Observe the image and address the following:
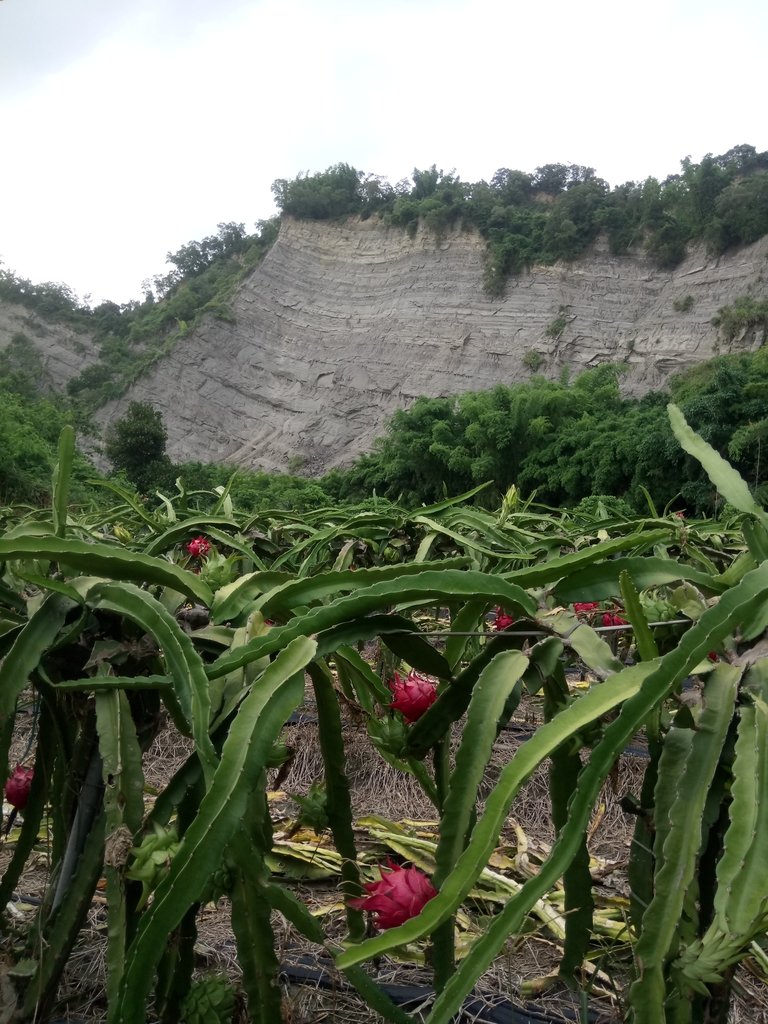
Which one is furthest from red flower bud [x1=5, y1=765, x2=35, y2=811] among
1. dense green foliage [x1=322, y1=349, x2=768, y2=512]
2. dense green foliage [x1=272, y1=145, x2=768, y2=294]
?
dense green foliage [x1=272, y1=145, x2=768, y2=294]

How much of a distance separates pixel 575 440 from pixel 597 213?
856 cm

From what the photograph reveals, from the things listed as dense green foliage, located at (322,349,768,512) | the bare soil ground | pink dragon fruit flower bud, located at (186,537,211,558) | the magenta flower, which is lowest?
the bare soil ground

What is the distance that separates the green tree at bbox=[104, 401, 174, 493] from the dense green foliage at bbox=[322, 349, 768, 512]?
140 inches

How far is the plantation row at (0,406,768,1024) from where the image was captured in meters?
0.47

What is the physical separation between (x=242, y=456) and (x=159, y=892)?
18645 millimetres

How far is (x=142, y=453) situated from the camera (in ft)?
50.8

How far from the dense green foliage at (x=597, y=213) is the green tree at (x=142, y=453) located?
9109mm

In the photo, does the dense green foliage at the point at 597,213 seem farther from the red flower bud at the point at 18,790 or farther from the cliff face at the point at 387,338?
the red flower bud at the point at 18,790

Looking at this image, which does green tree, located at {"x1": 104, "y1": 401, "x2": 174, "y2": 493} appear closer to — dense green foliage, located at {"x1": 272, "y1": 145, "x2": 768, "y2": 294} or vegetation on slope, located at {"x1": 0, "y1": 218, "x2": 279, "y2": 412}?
vegetation on slope, located at {"x1": 0, "y1": 218, "x2": 279, "y2": 412}

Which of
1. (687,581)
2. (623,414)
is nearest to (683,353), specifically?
Result: (623,414)

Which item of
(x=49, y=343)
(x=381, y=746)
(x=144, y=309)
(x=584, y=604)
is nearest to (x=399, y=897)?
(x=381, y=746)

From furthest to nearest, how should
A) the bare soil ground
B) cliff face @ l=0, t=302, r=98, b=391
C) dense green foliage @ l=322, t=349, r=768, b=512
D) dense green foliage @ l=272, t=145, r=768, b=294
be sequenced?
cliff face @ l=0, t=302, r=98, b=391, dense green foliage @ l=272, t=145, r=768, b=294, dense green foliage @ l=322, t=349, r=768, b=512, the bare soil ground

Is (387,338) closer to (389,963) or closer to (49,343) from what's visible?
(49,343)

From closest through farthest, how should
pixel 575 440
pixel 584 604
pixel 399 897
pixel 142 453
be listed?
pixel 399 897 → pixel 584 604 → pixel 575 440 → pixel 142 453
